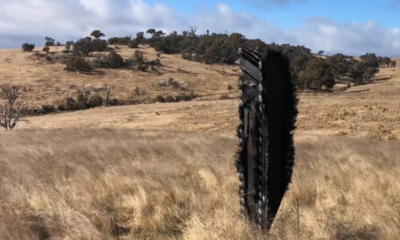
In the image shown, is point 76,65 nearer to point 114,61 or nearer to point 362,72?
point 114,61

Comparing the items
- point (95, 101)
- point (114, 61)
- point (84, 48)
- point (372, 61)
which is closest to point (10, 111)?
point (95, 101)

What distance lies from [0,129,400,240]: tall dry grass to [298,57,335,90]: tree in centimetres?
4415

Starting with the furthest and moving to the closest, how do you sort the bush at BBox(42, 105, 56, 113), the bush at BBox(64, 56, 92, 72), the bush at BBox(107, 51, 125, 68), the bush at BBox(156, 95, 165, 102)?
the bush at BBox(107, 51, 125, 68) → the bush at BBox(64, 56, 92, 72) → the bush at BBox(156, 95, 165, 102) → the bush at BBox(42, 105, 56, 113)

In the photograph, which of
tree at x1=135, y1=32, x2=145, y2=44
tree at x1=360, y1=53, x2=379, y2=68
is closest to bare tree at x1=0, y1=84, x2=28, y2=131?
tree at x1=360, y1=53, x2=379, y2=68

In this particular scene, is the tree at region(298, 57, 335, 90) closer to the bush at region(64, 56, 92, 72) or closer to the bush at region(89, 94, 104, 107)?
the bush at region(89, 94, 104, 107)

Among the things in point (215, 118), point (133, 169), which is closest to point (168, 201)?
point (133, 169)

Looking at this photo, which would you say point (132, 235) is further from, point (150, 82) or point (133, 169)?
point (150, 82)

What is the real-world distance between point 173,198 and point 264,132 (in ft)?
6.51

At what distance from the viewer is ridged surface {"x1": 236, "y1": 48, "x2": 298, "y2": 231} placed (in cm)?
355

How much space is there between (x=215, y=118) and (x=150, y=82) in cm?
3514

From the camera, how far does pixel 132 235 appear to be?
4012mm

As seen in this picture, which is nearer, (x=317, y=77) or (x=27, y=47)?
(x=317, y=77)

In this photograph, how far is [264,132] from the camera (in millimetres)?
3541

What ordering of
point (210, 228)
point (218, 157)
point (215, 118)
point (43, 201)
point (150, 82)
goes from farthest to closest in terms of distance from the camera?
point (150, 82) < point (215, 118) < point (218, 157) < point (43, 201) < point (210, 228)
